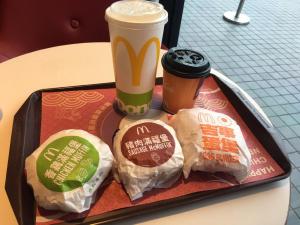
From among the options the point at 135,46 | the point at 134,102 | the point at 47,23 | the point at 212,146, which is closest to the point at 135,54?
the point at 135,46

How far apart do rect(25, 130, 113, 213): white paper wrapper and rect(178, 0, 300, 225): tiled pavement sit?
97 cm

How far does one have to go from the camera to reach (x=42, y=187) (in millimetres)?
396

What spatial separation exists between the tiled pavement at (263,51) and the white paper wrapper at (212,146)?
0.81m

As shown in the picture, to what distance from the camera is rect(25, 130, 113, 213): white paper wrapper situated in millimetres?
391

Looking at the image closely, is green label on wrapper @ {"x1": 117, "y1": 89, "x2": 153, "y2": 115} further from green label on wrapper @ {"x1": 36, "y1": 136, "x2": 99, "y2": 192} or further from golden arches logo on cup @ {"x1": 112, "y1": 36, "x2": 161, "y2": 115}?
green label on wrapper @ {"x1": 36, "y1": 136, "x2": 99, "y2": 192}

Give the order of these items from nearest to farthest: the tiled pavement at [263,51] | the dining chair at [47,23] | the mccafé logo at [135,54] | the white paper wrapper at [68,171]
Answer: the white paper wrapper at [68,171] → the mccafé logo at [135,54] → the dining chair at [47,23] → the tiled pavement at [263,51]

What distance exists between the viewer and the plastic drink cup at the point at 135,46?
A: 486 millimetres

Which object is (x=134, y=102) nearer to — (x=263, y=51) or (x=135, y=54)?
(x=135, y=54)

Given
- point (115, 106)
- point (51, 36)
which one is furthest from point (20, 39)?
point (115, 106)

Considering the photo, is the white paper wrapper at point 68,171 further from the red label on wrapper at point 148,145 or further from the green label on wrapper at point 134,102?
the green label on wrapper at point 134,102

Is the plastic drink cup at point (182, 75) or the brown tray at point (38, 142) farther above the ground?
the plastic drink cup at point (182, 75)

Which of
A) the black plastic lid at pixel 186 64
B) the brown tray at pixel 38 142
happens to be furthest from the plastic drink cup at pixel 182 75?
the brown tray at pixel 38 142

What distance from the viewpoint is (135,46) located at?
513 millimetres

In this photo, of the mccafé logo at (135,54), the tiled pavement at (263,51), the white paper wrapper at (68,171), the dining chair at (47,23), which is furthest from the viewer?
the tiled pavement at (263,51)
